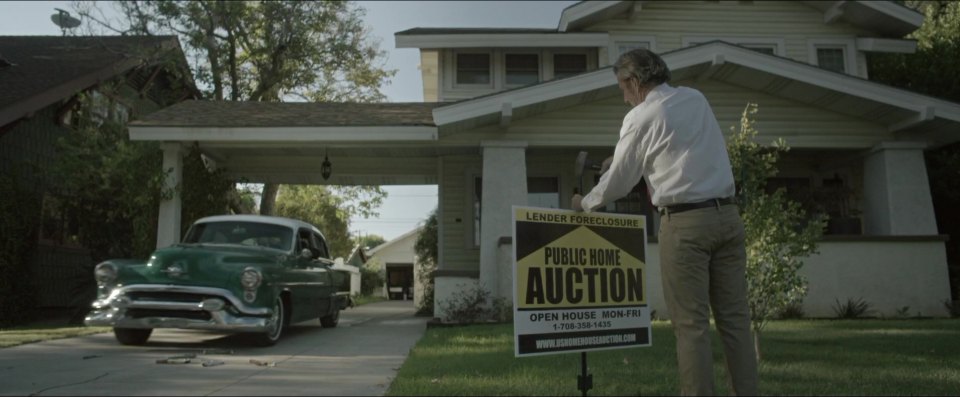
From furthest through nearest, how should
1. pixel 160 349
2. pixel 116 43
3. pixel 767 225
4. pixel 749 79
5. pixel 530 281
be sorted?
pixel 116 43, pixel 749 79, pixel 160 349, pixel 767 225, pixel 530 281

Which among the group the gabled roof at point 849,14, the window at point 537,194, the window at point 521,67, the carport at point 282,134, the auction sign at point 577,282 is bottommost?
the auction sign at point 577,282

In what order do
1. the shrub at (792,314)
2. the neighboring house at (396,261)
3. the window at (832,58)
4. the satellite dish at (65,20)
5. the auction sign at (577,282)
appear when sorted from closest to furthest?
the auction sign at (577,282), the shrub at (792,314), the window at (832,58), the satellite dish at (65,20), the neighboring house at (396,261)

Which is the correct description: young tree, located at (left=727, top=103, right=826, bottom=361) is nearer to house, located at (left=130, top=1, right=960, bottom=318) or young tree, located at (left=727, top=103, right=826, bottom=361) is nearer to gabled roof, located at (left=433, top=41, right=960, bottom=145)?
house, located at (left=130, top=1, right=960, bottom=318)

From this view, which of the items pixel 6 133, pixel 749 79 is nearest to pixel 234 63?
pixel 6 133

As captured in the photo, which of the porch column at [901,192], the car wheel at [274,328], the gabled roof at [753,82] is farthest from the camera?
the porch column at [901,192]

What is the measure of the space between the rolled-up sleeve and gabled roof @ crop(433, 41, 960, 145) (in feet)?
23.2

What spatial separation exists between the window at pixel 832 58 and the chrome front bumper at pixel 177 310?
13258mm

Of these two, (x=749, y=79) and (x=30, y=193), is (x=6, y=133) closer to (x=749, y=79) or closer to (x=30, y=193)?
(x=30, y=193)

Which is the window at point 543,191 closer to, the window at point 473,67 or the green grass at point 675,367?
the window at point 473,67

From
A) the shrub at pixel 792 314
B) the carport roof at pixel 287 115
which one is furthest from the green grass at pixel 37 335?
the shrub at pixel 792 314

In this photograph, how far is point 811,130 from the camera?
1133cm

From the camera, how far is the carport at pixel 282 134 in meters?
10.6

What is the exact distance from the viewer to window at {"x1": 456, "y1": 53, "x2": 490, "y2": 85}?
1523cm

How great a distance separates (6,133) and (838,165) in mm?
15734
